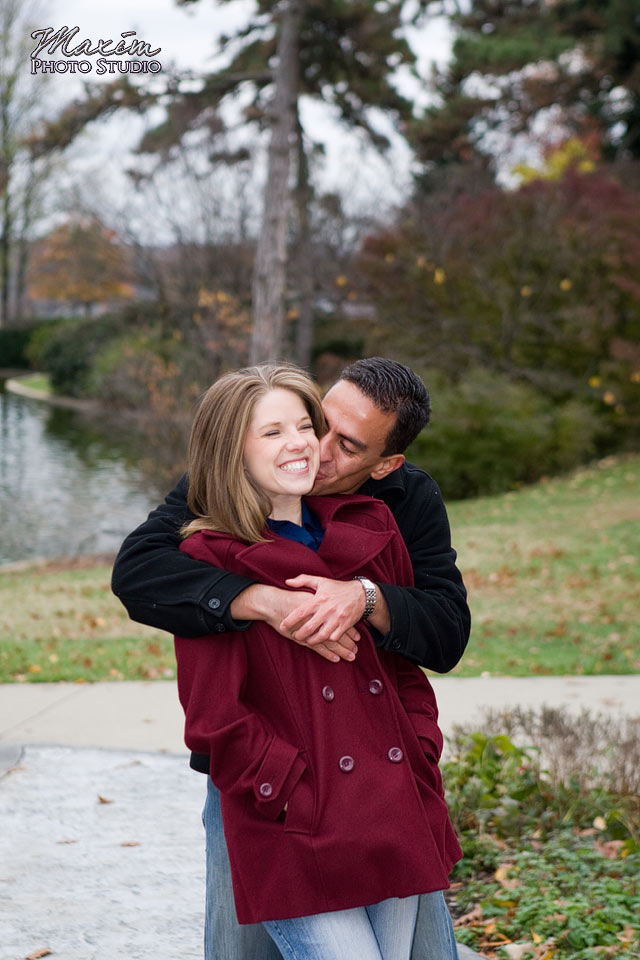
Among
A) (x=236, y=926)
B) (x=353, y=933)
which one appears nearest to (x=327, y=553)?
(x=353, y=933)

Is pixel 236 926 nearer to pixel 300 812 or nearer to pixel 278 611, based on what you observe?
pixel 300 812

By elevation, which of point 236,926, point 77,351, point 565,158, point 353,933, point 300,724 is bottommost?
point 236,926

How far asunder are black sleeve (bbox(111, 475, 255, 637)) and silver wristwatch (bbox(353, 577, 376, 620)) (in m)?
0.24

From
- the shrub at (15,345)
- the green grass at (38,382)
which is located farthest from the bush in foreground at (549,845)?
the shrub at (15,345)

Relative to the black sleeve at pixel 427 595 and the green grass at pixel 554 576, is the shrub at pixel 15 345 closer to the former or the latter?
the green grass at pixel 554 576

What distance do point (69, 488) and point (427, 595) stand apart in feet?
56.6

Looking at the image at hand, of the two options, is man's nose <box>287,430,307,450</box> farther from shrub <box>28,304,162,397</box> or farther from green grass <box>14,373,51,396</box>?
green grass <box>14,373,51,396</box>

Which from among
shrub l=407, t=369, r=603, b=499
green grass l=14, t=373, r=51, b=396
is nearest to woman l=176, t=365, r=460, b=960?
shrub l=407, t=369, r=603, b=499

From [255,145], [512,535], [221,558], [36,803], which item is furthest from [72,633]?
[255,145]

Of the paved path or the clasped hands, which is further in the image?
the paved path

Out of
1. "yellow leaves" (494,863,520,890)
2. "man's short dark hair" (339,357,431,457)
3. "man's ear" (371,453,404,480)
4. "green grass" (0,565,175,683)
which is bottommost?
"green grass" (0,565,175,683)

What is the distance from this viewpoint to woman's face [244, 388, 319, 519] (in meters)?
2.24

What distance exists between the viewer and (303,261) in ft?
74.6

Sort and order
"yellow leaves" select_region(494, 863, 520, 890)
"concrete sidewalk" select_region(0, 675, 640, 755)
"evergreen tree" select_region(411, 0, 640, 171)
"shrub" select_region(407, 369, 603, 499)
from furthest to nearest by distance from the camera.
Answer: "evergreen tree" select_region(411, 0, 640, 171) < "shrub" select_region(407, 369, 603, 499) < "concrete sidewalk" select_region(0, 675, 640, 755) < "yellow leaves" select_region(494, 863, 520, 890)
